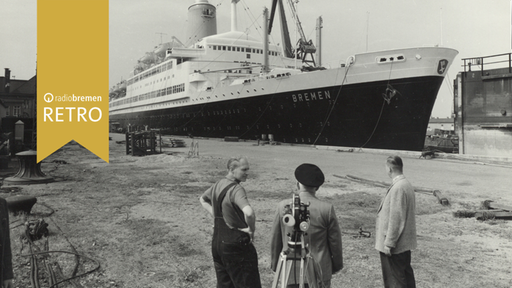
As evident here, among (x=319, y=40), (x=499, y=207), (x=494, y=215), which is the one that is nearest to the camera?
(x=494, y=215)

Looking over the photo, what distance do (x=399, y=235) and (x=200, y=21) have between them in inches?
1526

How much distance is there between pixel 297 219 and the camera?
228 centimetres

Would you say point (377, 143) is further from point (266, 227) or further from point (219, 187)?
point (219, 187)

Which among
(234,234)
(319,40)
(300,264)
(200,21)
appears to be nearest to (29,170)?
(234,234)

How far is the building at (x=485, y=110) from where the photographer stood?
2095 centimetres

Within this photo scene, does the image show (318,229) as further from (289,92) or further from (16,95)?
(16,95)

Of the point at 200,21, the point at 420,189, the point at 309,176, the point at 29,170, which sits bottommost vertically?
the point at 420,189

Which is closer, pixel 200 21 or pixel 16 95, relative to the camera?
pixel 200 21

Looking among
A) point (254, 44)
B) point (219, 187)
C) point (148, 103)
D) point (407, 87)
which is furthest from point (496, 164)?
point (148, 103)

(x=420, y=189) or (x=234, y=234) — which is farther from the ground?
(x=234, y=234)

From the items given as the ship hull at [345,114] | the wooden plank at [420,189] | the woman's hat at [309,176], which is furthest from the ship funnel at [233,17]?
the woman's hat at [309,176]

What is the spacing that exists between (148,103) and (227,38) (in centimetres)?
1429

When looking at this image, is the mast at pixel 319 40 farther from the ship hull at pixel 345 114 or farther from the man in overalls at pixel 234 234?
the man in overalls at pixel 234 234

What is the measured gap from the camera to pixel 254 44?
33.8 meters
